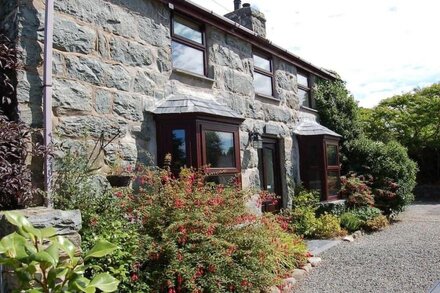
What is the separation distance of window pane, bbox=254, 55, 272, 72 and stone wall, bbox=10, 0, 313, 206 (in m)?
1.57

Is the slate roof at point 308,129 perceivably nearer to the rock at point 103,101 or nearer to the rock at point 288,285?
the rock at point 288,285

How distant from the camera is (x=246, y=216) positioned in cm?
521

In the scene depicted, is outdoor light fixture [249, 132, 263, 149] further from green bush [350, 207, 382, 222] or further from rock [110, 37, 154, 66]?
green bush [350, 207, 382, 222]

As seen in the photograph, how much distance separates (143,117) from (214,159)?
1397 millimetres

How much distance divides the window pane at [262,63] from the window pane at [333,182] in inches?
124

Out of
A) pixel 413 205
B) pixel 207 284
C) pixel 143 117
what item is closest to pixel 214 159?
pixel 143 117

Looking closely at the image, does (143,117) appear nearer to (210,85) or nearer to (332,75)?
(210,85)

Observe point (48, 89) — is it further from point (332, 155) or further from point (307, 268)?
point (332, 155)

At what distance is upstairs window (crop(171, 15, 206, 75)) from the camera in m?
7.09

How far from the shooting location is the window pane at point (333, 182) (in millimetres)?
10328

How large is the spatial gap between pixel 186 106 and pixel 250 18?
4576mm

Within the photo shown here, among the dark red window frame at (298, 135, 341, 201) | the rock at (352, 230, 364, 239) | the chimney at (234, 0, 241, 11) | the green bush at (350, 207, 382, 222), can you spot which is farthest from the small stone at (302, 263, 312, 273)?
the chimney at (234, 0, 241, 11)

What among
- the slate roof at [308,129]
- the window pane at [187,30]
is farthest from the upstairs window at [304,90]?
the window pane at [187,30]

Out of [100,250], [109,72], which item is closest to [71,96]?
[109,72]
